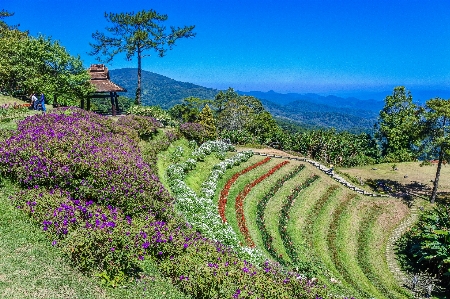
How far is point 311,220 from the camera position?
23859 millimetres

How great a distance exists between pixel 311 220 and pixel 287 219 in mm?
2106

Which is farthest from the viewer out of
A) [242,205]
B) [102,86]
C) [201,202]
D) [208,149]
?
[102,86]

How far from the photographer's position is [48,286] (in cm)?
791

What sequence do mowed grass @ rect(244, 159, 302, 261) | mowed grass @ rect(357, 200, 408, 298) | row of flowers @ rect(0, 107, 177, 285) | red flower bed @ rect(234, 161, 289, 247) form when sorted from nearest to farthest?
row of flowers @ rect(0, 107, 177, 285) → mowed grass @ rect(357, 200, 408, 298) → red flower bed @ rect(234, 161, 289, 247) → mowed grass @ rect(244, 159, 302, 261)

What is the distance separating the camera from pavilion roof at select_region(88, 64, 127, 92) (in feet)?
105

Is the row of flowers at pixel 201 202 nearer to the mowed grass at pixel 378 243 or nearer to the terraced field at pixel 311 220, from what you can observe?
the terraced field at pixel 311 220

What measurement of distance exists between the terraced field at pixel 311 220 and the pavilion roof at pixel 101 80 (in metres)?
9.94

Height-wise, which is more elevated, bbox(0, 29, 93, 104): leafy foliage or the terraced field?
bbox(0, 29, 93, 104): leafy foliage

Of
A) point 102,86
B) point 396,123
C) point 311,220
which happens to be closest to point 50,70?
point 102,86

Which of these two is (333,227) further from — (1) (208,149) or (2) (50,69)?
(2) (50,69)

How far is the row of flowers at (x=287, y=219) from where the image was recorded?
18.7 m

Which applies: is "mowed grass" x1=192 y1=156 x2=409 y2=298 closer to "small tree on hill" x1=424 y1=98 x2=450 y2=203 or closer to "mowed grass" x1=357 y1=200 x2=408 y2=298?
"mowed grass" x1=357 y1=200 x2=408 y2=298

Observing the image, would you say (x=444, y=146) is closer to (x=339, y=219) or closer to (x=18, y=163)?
(x=339, y=219)

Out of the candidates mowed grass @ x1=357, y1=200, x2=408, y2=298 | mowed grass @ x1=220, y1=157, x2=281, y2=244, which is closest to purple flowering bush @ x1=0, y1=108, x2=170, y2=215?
mowed grass @ x1=220, y1=157, x2=281, y2=244
